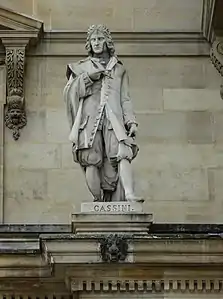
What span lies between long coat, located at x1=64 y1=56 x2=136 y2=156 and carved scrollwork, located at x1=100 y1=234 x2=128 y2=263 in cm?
111

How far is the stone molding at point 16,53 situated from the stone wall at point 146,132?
144 mm

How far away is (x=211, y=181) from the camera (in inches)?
518

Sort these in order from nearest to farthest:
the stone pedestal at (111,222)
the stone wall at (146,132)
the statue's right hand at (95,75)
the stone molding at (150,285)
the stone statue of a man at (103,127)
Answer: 1. the stone molding at (150,285)
2. the stone pedestal at (111,222)
3. the stone statue of a man at (103,127)
4. the statue's right hand at (95,75)
5. the stone wall at (146,132)

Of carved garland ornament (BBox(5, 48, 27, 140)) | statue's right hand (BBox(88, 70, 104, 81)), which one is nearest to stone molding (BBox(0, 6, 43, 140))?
carved garland ornament (BBox(5, 48, 27, 140))

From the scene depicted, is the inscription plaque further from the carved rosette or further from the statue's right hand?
the carved rosette

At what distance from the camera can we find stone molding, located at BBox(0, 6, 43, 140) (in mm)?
13250

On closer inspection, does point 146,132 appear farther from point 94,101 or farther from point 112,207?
point 112,207

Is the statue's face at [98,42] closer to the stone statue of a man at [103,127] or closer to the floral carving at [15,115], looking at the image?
the stone statue of a man at [103,127]

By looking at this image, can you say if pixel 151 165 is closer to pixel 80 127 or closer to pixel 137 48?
pixel 137 48

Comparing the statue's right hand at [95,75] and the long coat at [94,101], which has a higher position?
the statue's right hand at [95,75]

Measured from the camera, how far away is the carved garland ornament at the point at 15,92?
1324 centimetres

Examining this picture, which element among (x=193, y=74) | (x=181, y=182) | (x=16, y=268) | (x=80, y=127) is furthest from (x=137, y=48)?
(x=16, y=268)

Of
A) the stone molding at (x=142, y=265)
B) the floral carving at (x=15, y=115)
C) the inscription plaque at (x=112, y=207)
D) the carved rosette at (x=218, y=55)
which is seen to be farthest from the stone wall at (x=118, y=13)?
the stone molding at (x=142, y=265)

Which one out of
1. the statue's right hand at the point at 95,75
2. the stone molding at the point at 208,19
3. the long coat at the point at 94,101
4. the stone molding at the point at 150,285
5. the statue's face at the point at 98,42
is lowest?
the stone molding at the point at 150,285
